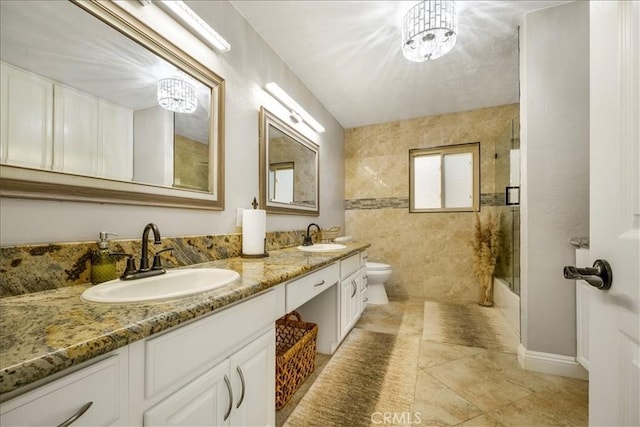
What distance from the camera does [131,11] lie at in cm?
104

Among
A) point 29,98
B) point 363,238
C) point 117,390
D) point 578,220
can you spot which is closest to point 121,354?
point 117,390

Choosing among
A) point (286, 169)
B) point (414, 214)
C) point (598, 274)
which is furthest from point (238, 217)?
point (414, 214)

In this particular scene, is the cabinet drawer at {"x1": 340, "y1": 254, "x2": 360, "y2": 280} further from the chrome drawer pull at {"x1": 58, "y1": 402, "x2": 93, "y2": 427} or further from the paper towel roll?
the chrome drawer pull at {"x1": 58, "y1": 402, "x2": 93, "y2": 427}

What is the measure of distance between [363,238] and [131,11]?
3189 millimetres

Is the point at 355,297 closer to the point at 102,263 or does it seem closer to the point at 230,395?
the point at 230,395

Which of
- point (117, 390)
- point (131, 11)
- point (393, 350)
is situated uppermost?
point (131, 11)

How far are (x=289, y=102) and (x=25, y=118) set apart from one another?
5.35ft

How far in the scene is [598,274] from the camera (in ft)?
1.88

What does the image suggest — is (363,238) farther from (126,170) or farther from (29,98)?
(29,98)

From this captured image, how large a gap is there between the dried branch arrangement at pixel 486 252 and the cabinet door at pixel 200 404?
3026mm

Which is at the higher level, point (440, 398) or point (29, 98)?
point (29, 98)

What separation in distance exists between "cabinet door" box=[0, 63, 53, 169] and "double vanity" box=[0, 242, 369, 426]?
417 millimetres

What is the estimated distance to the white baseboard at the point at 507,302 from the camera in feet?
7.35

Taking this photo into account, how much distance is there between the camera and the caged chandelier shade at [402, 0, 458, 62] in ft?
4.68
